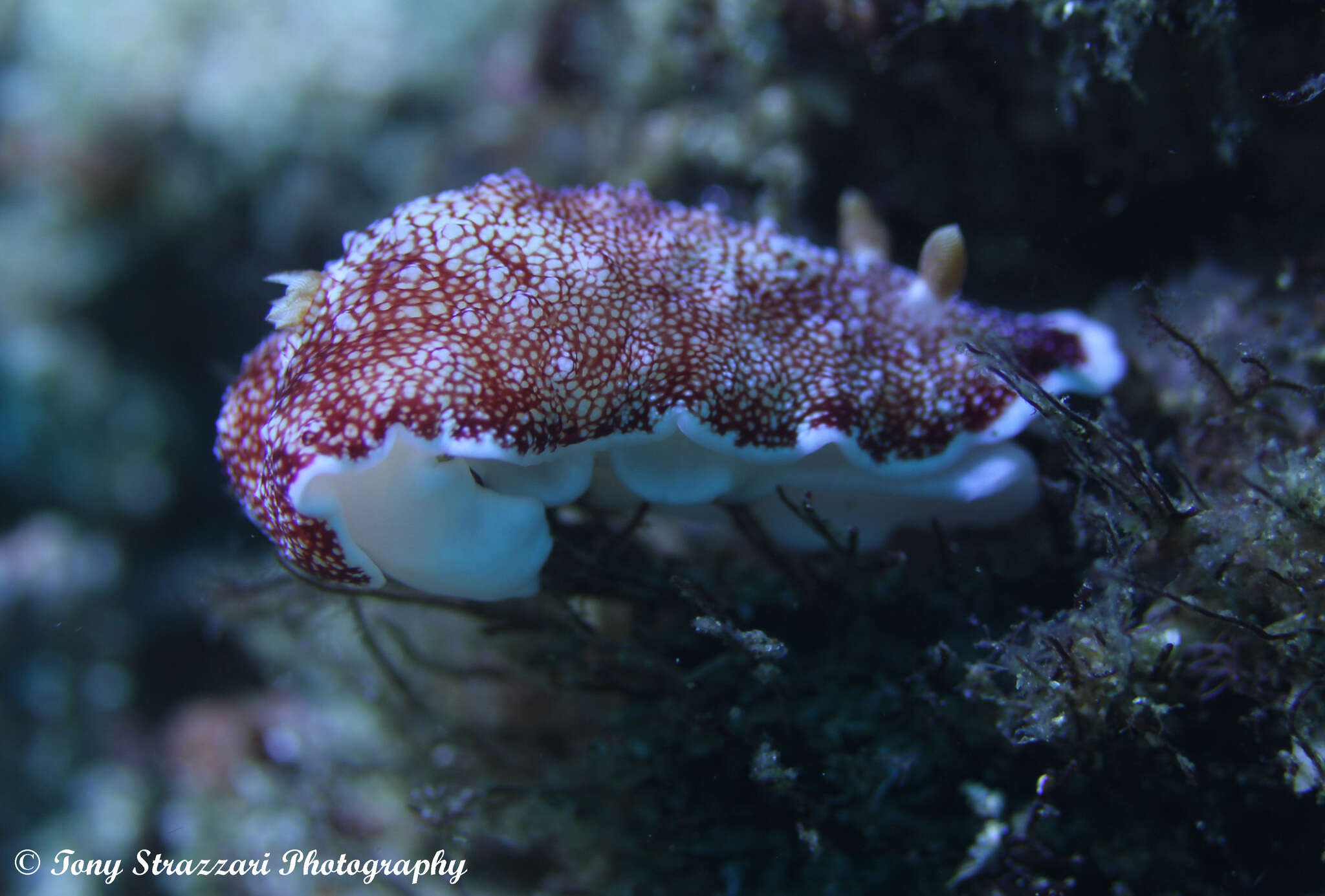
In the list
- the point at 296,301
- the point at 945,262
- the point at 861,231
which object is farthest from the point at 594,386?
the point at 861,231

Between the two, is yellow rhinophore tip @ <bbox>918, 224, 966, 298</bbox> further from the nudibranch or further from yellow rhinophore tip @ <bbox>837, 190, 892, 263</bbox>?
yellow rhinophore tip @ <bbox>837, 190, 892, 263</bbox>

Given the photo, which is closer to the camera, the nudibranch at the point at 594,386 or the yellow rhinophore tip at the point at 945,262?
the nudibranch at the point at 594,386

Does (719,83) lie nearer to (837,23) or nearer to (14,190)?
(837,23)

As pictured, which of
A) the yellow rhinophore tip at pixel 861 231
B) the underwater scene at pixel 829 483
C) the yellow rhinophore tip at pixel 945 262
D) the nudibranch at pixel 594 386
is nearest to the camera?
the nudibranch at pixel 594 386

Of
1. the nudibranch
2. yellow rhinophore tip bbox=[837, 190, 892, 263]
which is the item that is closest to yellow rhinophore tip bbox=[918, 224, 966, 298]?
the nudibranch

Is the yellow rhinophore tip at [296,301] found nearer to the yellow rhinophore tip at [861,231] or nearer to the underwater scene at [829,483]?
the underwater scene at [829,483]

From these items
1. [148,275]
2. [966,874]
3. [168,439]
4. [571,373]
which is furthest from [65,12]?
[966,874]

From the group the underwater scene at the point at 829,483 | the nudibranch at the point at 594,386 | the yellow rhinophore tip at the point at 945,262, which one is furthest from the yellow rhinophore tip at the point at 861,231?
the yellow rhinophore tip at the point at 945,262
